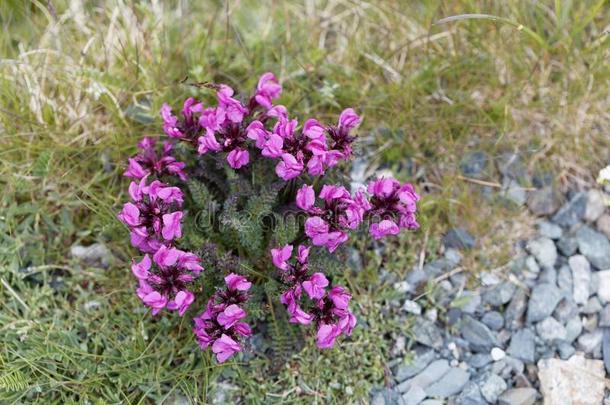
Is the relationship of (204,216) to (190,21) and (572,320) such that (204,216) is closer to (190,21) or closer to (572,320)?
(190,21)

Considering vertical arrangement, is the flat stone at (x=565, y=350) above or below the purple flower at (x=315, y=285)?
below

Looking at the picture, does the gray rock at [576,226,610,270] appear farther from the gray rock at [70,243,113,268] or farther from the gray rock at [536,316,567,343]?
the gray rock at [70,243,113,268]

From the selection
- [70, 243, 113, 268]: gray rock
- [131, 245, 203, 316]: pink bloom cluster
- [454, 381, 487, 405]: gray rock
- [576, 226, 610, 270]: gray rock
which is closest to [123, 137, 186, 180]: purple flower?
[131, 245, 203, 316]: pink bloom cluster

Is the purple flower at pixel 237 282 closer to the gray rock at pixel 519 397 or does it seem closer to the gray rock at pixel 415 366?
the gray rock at pixel 415 366

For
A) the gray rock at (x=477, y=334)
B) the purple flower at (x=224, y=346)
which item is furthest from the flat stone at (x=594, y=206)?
the purple flower at (x=224, y=346)

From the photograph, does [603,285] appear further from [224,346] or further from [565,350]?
[224,346]

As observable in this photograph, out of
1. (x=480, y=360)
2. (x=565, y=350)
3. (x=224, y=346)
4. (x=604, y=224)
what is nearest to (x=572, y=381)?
(x=565, y=350)

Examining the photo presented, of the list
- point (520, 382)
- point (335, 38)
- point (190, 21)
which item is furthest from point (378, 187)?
point (190, 21)
